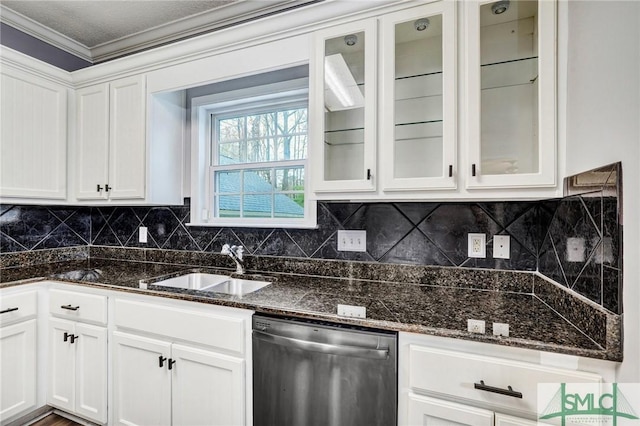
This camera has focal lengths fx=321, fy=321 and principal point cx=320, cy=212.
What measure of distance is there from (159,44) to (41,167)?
1.23 metres

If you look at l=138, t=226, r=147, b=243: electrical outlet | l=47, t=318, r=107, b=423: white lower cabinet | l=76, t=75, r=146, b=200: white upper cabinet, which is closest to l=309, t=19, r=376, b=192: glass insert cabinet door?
l=76, t=75, r=146, b=200: white upper cabinet

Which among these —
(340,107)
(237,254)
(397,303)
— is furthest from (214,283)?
(340,107)

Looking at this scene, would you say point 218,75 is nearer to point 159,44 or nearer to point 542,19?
point 159,44

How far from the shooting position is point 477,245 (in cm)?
164

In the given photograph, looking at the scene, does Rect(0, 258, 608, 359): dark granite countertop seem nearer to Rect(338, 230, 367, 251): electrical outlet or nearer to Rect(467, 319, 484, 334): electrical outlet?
Rect(467, 319, 484, 334): electrical outlet

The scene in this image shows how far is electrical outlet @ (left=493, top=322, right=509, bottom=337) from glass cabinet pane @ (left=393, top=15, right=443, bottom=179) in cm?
63

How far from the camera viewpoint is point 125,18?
227 centimetres

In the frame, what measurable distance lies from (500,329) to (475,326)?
0.25ft

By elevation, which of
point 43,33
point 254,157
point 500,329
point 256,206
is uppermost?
point 43,33

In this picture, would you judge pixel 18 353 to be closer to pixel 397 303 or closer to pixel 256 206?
pixel 256 206

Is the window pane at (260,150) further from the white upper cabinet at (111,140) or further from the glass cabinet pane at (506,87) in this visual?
the glass cabinet pane at (506,87)

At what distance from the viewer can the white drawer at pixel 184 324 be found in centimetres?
138

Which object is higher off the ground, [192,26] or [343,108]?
[192,26]

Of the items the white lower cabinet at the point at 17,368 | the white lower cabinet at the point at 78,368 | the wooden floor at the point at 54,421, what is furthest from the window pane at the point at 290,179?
the wooden floor at the point at 54,421
